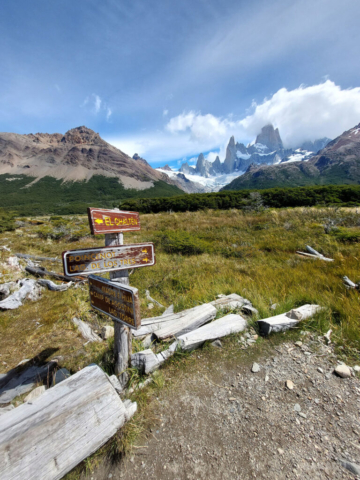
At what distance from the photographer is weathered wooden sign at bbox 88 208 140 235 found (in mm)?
2344

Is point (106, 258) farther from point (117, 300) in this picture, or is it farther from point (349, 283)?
point (349, 283)

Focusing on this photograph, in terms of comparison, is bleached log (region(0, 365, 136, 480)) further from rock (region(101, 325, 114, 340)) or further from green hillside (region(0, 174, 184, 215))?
green hillside (region(0, 174, 184, 215))

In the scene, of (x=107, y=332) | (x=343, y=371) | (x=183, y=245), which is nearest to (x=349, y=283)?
(x=343, y=371)

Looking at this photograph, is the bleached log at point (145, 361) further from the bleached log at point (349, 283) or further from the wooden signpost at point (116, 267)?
the bleached log at point (349, 283)

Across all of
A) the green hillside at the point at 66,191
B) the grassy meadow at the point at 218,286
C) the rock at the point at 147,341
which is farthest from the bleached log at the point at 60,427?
the green hillside at the point at 66,191

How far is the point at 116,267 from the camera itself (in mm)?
2500

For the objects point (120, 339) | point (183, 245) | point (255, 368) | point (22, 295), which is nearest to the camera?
point (120, 339)

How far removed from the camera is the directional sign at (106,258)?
2.27 meters

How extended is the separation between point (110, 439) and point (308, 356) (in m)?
2.84

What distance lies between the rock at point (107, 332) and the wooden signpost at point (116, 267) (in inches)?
58.5

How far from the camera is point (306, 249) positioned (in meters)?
8.55

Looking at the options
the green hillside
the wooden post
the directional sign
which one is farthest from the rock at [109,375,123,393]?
the green hillside

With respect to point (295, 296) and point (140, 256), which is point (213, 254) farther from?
point (140, 256)

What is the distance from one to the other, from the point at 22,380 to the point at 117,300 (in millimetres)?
2444
